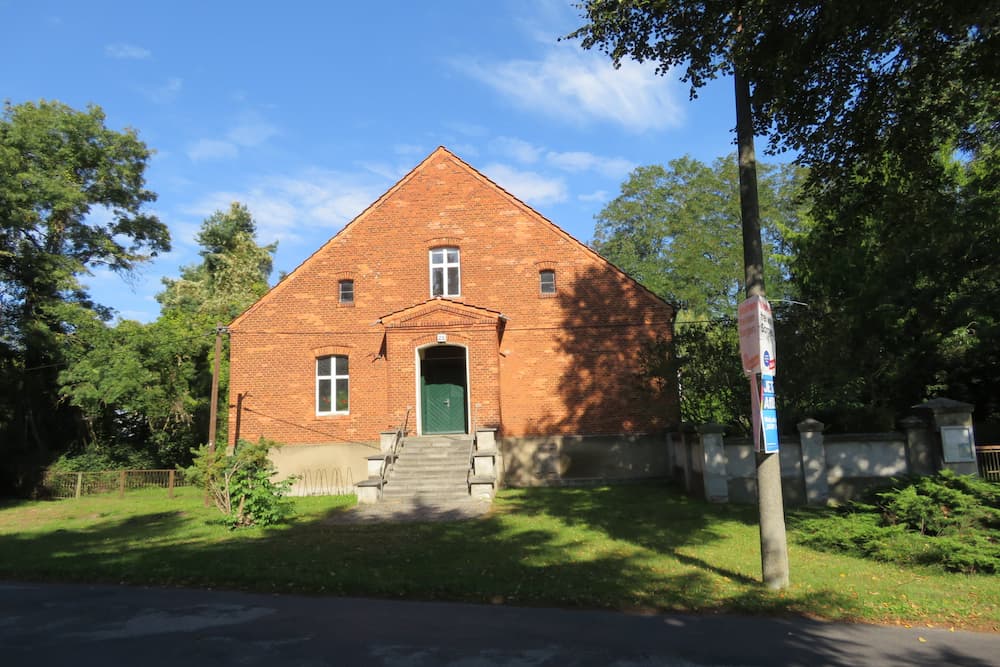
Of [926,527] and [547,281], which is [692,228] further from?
[926,527]

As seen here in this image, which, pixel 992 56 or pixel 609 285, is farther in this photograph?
pixel 609 285

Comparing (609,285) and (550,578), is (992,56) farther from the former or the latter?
(609,285)

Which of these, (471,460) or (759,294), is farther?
(471,460)

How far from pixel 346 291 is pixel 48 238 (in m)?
15.1

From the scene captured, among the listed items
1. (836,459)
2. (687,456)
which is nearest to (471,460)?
(687,456)

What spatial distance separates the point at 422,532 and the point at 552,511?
133 inches

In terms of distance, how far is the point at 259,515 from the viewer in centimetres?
1290

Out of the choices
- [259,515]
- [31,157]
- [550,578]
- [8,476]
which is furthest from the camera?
[31,157]

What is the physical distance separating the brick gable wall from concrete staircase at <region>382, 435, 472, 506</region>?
5.91 feet

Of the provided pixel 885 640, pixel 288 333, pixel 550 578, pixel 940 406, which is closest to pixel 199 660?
pixel 550 578

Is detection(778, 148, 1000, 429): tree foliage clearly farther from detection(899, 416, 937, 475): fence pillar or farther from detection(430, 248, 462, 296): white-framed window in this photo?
detection(430, 248, 462, 296): white-framed window

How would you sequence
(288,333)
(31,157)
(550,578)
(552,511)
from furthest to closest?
(31,157), (288,333), (552,511), (550,578)

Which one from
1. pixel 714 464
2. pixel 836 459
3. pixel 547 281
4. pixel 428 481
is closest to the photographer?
pixel 836 459

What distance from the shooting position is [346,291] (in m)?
20.4
